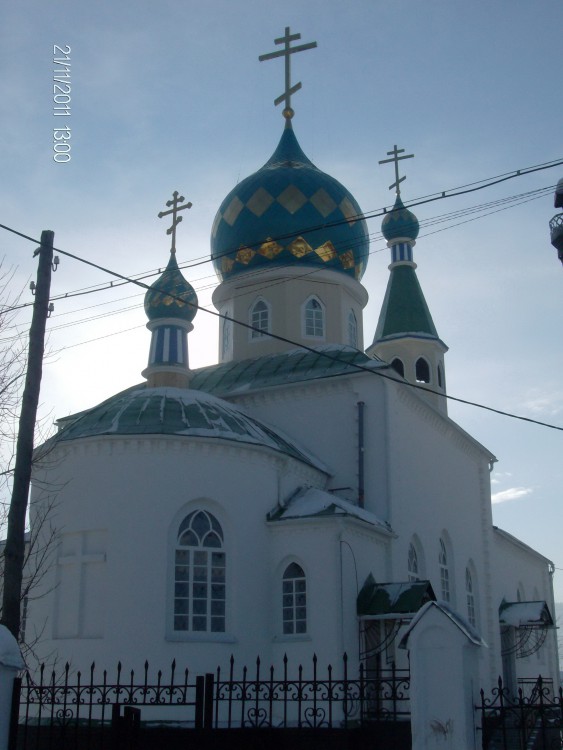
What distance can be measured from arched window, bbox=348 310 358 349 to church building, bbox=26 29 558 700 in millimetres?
246

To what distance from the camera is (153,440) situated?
13.0 m

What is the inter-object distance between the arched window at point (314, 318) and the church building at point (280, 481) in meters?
0.04

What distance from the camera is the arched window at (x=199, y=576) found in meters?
12.5

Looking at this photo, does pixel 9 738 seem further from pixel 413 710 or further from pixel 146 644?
pixel 146 644

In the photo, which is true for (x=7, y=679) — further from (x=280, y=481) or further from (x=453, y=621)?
(x=280, y=481)

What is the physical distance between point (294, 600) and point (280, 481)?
1.86 m

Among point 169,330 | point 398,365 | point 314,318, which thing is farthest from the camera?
point 398,365

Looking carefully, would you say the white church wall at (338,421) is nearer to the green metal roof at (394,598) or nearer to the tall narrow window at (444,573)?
the green metal roof at (394,598)

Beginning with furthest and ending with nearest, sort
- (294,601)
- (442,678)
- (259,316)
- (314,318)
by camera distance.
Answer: (259,316) < (314,318) < (294,601) < (442,678)

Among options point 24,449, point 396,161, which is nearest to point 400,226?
point 396,161

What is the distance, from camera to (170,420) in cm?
1341

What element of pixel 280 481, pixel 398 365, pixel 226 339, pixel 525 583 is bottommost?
pixel 525 583

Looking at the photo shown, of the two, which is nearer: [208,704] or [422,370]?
[208,704]

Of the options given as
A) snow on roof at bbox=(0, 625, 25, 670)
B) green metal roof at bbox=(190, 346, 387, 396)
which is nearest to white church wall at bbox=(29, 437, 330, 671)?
green metal roof at bbox=(190, 346, 387, 396)
